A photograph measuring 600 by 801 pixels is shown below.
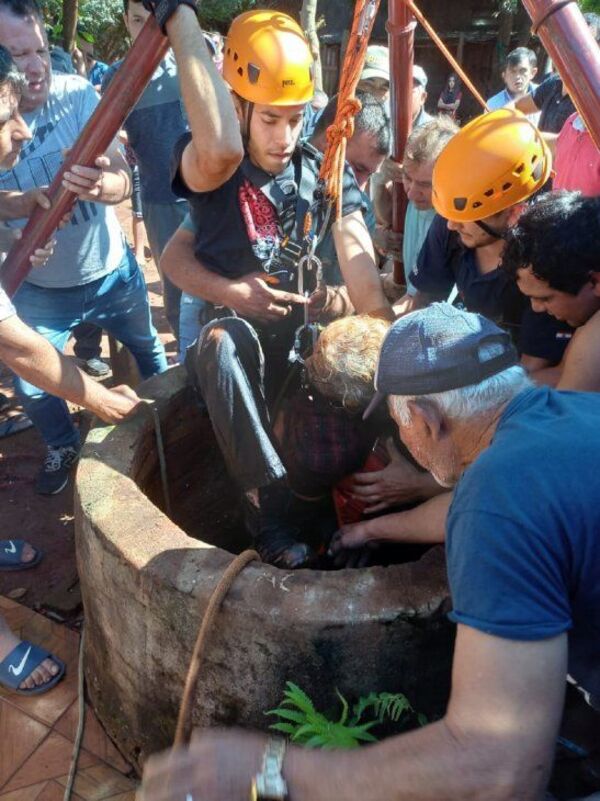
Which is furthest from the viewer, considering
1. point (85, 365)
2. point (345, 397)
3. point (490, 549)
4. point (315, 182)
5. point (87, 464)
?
point (85, 365)

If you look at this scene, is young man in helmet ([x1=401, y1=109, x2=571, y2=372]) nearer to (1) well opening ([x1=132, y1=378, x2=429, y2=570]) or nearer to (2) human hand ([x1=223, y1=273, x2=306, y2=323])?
(2) human hand ([x1=223, y1=273, x2=306, y2=323])

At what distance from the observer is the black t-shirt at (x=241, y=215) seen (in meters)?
2.59

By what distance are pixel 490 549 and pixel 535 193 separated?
5.34 feet

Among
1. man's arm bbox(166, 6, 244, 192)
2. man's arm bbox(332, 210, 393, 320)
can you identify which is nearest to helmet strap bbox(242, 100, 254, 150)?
man's arm bbox(166, 6, 244, 192)

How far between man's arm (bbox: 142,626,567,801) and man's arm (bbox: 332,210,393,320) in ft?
5.58

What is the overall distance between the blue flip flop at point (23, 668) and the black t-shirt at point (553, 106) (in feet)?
11.4

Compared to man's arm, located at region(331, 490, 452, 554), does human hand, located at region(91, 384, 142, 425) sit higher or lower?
higher

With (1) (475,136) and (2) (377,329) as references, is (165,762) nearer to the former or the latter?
(2) (377,329)

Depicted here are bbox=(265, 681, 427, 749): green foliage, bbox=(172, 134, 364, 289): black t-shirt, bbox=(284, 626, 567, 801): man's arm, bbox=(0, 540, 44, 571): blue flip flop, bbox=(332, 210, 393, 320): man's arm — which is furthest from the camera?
bbox=(0, 540, 44, 571): blue flip flop

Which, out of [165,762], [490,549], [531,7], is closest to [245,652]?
[165,762]

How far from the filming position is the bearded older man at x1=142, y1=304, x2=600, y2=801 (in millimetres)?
1190

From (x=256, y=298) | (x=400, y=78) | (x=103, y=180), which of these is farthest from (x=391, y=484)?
(x=103, y=180)

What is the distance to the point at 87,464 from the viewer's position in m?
2.41

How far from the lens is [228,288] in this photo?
2.65 metres
